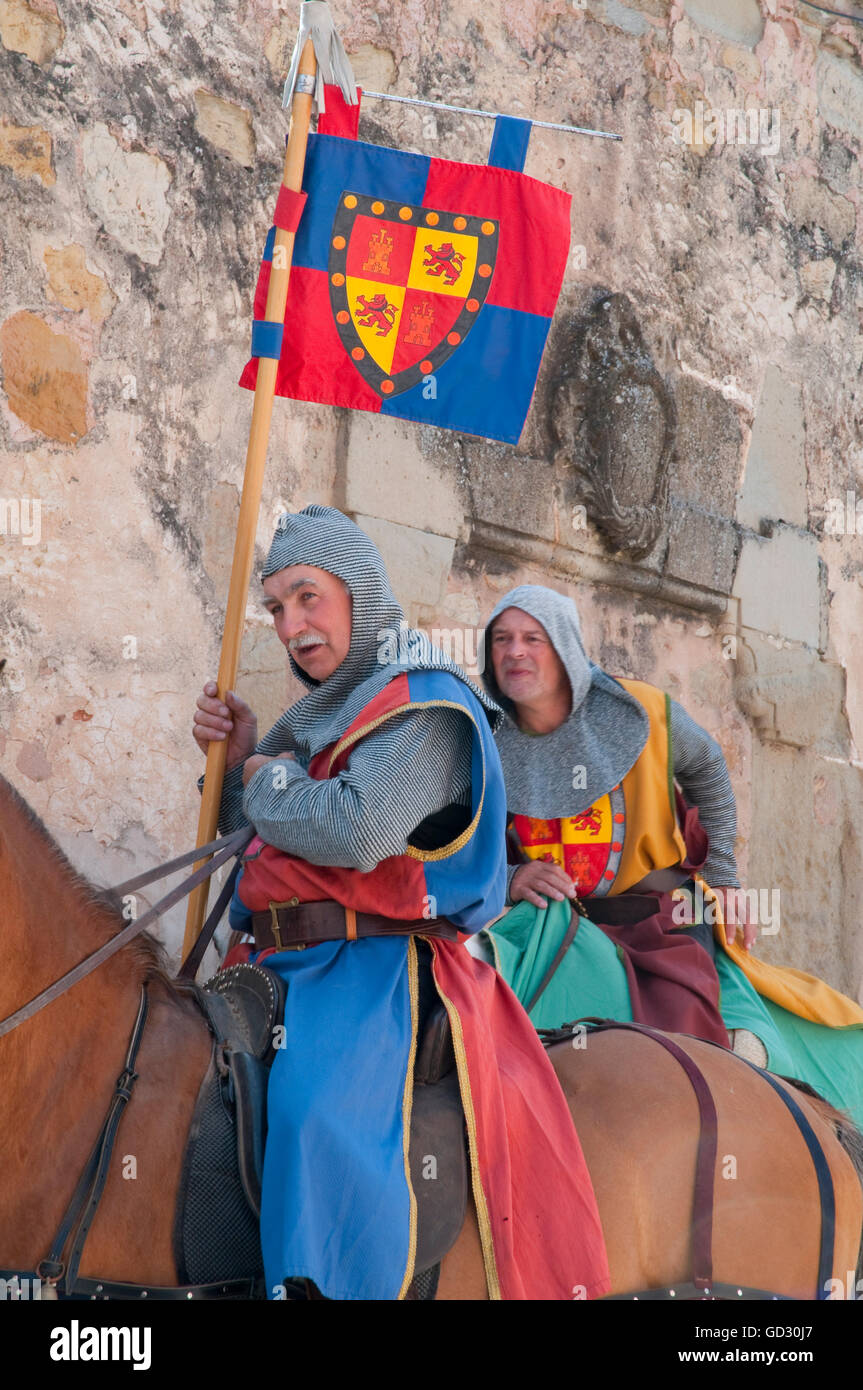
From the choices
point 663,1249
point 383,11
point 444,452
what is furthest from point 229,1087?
point 383,11

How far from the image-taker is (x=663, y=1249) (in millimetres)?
2725

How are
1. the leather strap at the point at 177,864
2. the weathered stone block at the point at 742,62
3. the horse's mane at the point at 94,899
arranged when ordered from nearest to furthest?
1. the horse's mane at the point at 94,899
2. the leather strap at the point at 177,864
3. the weathered stone block at the point at 742,62

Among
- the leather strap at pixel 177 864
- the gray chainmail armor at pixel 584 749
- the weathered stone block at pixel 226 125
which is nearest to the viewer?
the leather strap at pixel 177 864

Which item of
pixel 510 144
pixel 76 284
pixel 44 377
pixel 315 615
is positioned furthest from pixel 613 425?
Answer: pixel 315 615

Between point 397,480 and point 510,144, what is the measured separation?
122cm

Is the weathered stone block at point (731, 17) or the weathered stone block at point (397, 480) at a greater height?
the weathered stone block at point (731, 17)

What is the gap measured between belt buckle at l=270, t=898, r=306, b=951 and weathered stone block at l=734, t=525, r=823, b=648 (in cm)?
361

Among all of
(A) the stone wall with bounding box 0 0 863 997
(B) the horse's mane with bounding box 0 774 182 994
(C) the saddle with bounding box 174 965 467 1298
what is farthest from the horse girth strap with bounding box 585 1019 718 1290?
(A) the stone wall with bounding box 0 0 863 997

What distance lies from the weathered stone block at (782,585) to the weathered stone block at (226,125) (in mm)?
2605

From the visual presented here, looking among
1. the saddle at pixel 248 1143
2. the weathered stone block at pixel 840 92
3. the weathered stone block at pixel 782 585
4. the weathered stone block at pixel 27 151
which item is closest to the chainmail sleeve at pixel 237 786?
the saddle at pixel 248 1143

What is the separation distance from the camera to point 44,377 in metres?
3.94

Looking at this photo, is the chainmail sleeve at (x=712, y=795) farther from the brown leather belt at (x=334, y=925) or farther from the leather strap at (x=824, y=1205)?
the brown leather belt at (x=334, y=925)

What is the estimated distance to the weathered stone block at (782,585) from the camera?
19.5 feet

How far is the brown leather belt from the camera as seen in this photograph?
2668 mm
